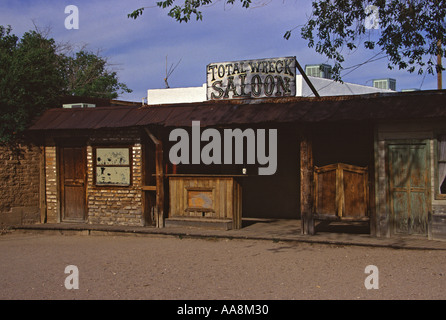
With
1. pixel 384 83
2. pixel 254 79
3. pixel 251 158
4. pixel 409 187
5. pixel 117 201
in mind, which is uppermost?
pixel 384 83

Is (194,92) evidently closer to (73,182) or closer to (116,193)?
(73,182)

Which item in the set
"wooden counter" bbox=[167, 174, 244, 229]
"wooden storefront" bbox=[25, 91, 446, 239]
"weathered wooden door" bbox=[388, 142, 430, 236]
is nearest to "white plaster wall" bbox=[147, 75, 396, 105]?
"wooden storefront" bbox=[25, 91, 446, 239]

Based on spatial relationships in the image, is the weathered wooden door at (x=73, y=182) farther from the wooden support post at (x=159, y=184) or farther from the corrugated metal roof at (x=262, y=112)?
the wooden support post at (x=159, y=184)

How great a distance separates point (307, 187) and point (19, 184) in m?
7.85

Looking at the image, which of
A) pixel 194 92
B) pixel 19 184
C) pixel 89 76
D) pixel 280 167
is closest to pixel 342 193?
pixel 280 167

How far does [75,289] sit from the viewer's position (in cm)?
786

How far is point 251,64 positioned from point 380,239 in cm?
548

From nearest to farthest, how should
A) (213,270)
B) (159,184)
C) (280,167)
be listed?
1. (213,270)
2. (159,184)
3. (280,167)

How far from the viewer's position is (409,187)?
1208 cm

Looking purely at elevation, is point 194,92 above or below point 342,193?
above

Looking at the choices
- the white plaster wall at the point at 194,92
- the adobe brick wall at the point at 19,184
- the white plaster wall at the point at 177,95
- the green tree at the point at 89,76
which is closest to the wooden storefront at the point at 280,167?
the adobe brick wall at the point at 19,184

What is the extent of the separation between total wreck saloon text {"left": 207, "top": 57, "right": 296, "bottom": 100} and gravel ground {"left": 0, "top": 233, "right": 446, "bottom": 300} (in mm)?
3871
